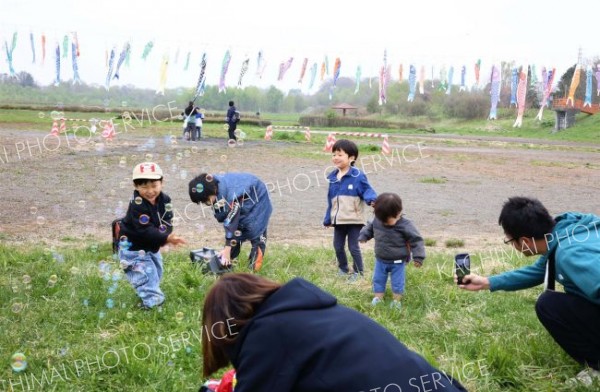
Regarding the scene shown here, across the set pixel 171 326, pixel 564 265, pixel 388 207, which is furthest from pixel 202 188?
pixel 564 265

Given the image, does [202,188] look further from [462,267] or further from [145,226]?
[462,267]

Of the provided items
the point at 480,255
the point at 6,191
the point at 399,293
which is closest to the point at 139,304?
the point at 399,293

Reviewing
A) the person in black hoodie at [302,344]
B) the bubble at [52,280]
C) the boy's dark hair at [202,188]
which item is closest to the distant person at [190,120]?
the boy's dark hair at [202,188]

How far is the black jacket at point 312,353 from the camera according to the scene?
1908 millimetres

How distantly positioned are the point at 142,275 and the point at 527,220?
2744mm

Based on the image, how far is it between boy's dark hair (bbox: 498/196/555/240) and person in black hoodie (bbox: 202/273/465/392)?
Result: 1360 millimetres

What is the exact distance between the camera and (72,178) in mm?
11828

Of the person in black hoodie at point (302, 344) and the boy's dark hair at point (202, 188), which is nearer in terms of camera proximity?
the person in black hoodie at point (302, 344)

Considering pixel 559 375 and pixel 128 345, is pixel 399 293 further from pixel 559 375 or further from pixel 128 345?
pixel 128 345

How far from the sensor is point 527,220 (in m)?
3.18

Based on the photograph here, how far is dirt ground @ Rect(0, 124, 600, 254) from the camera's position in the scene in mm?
7840

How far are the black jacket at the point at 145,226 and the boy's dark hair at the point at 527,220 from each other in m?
2.46

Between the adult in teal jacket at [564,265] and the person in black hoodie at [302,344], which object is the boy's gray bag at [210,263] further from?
the person in black hoodie at [302,344]

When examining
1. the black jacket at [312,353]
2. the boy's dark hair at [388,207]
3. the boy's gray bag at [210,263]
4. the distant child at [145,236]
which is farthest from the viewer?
the boy's gray bag at [210,263]
